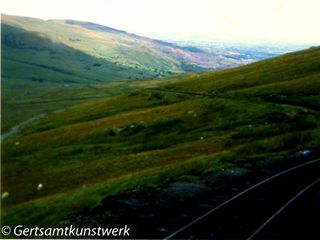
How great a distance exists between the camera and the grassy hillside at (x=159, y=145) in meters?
44.7

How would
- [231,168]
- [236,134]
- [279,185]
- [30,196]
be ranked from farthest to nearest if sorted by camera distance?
[236,134]
[30,196]
[231,168]
[279,185]

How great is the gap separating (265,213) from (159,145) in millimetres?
38977

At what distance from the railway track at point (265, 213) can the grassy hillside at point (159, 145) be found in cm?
774

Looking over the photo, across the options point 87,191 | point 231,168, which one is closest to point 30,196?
point 87,191

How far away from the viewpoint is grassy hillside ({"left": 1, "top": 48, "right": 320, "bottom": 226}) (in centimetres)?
4472

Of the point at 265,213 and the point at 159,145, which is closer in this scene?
the point at 265,213

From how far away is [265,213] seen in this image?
32312 mm

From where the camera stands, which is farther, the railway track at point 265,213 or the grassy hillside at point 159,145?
the grassy hillside at point 159,145

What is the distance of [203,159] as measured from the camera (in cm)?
4872

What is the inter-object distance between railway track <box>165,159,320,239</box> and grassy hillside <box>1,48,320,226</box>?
774 cm

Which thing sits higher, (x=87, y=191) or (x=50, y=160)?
(x=87, y=191)

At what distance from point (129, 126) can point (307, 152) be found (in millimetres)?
45088

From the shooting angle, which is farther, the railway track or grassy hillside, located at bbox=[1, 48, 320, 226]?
grassy hillside, located at bbox=[1, 48, 320, 226]

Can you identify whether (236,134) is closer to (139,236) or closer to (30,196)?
(30,196)
